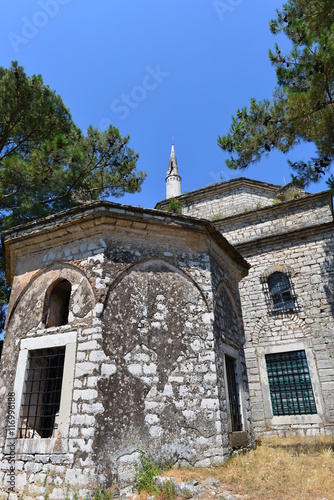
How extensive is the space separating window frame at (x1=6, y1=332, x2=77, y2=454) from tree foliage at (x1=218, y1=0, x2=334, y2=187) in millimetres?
5447

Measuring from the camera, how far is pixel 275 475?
4641mm

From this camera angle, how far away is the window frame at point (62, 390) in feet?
15.8

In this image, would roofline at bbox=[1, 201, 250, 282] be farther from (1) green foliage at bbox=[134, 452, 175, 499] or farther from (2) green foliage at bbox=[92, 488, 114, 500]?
(2) green foliage at bbox=[92, 488, 114, 500]

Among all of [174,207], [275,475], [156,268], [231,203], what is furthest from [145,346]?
[231,203]

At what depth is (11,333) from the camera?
6.09 m

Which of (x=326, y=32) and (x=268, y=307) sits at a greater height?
(x=326, y=32)

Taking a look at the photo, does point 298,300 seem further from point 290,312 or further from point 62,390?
point 62,390

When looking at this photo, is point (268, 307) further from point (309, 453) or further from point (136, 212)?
point (136, 212)

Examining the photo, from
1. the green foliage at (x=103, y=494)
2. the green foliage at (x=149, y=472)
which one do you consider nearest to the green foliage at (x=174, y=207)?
the green foliage at (x=149, y=472)

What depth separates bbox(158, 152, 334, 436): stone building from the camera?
972 cm

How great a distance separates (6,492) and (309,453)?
510cm

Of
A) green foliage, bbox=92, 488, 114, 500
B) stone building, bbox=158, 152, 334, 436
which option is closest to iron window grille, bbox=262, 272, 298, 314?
stone building, bbox=158, 152, 334, 436

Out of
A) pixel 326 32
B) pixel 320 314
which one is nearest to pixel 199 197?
pixel 320 314

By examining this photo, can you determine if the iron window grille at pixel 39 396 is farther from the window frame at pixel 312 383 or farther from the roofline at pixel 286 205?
the roofline at pixel 286 205
